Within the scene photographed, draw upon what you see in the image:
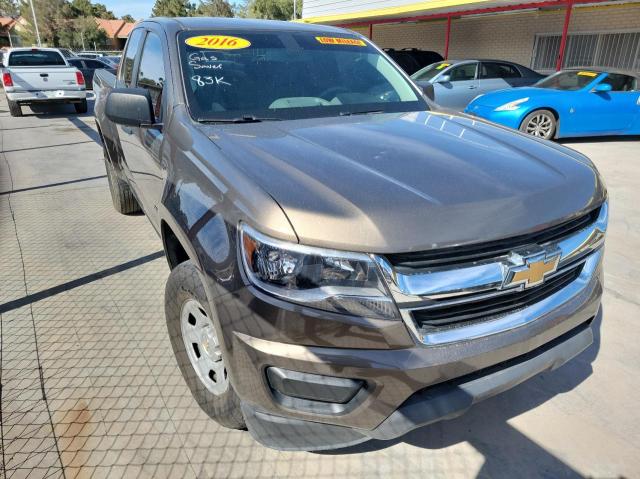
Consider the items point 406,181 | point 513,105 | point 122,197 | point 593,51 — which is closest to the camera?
point 406,181

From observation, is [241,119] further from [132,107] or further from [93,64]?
[93,64]

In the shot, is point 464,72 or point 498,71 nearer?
point 464,72

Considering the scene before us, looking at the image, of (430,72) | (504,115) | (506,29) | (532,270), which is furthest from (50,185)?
(506,29)

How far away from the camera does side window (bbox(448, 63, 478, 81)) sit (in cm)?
1077

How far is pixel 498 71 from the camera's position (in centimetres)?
1145

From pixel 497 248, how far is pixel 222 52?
2058mm

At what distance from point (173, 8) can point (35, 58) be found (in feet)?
199

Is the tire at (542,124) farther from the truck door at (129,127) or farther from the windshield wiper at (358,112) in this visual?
the truck door at (129,127)

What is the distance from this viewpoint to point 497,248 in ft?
5.62

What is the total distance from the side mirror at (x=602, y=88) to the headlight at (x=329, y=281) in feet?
28.4

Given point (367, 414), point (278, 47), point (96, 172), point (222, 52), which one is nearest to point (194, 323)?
point (367, 414)

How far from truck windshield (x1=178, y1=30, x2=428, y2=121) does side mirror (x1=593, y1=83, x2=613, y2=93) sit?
6.62m

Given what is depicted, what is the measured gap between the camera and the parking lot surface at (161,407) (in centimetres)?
214

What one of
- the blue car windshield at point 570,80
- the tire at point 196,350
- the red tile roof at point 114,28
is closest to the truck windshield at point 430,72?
the blue car windshield at point 570,80
